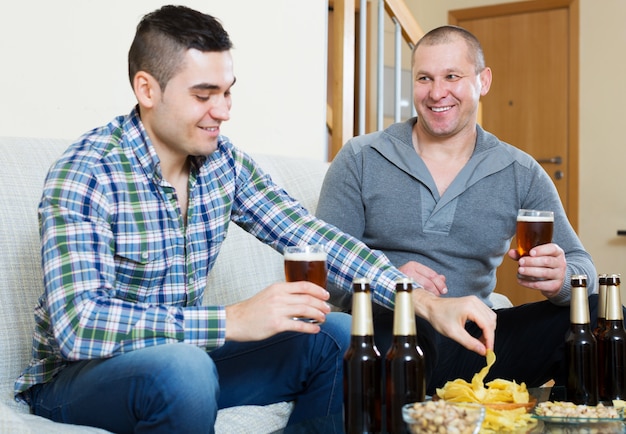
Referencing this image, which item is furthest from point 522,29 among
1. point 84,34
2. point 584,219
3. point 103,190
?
point 103,190

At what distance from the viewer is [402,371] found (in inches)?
50.3

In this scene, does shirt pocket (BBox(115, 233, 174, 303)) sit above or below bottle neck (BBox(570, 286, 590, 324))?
above

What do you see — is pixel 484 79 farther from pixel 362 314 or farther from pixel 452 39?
pixel 362 314

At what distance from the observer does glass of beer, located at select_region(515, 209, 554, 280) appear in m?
1.83

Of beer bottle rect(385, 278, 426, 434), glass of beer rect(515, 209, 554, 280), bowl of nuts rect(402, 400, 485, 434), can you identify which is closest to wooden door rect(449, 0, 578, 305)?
glass of beer rect(515, 209, 554, 280)

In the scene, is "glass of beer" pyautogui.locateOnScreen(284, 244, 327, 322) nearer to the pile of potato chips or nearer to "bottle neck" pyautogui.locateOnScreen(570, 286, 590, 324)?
the pile of potato chips

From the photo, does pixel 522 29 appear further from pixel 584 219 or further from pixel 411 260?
pixel 411 260

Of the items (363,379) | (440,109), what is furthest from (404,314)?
(440,109)

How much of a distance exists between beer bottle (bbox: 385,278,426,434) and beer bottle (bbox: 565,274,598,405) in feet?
1.39

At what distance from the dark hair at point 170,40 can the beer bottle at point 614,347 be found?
0.91m

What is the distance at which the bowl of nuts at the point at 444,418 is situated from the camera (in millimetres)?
1124

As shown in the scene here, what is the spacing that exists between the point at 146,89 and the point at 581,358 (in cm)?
99

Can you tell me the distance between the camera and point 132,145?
5.39ft

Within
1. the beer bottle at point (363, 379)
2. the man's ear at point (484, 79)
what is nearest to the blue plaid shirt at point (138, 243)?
the beer bottle at point (363, 379)
